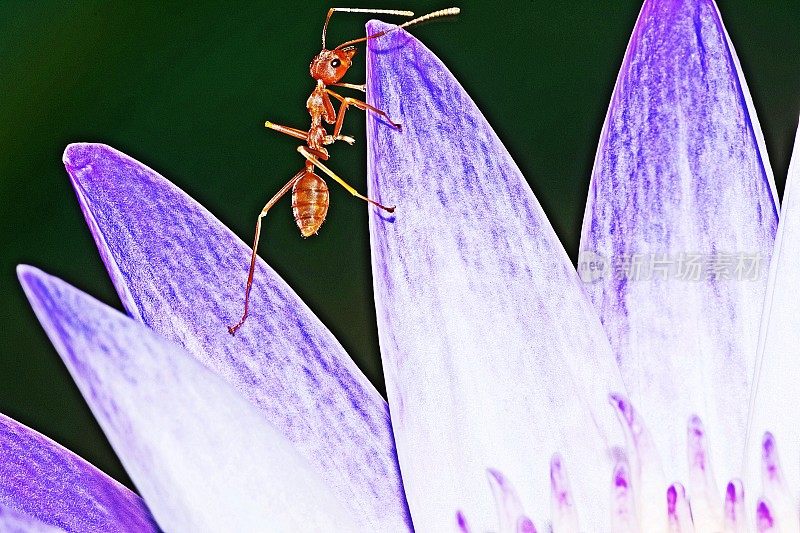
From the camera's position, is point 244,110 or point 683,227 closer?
point 683,227

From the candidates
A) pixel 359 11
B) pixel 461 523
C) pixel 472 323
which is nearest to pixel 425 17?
pixel 359 11

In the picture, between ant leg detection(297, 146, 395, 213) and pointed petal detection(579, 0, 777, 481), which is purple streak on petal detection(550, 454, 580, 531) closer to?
pointed petal detection(579, 0, 777, 481)

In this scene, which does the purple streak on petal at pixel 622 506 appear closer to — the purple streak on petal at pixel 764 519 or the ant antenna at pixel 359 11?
the purple streak on petal at pixel 764 519

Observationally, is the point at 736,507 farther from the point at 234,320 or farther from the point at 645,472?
the point at 234,320

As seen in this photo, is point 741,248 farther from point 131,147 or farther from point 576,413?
point 131,147

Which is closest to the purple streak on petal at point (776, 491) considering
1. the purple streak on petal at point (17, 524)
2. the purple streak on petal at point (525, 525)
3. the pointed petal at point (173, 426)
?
the purple streak on petal at point (525, 525)

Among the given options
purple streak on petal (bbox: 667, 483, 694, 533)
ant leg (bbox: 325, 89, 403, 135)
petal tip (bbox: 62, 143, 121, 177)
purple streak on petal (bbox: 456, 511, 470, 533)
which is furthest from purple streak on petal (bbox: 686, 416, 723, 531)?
petal tip (bbox: 62, 143, 121, 177)
